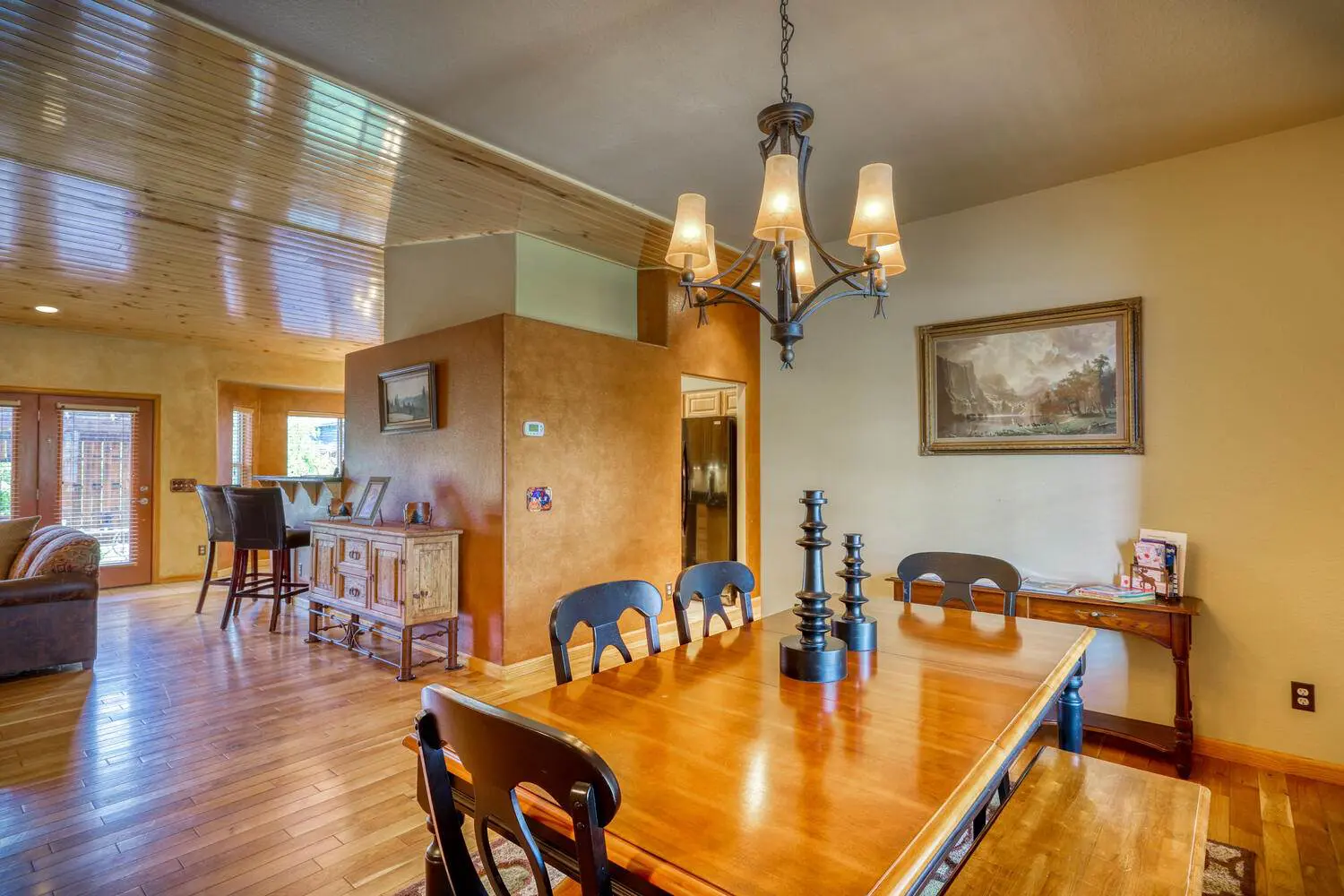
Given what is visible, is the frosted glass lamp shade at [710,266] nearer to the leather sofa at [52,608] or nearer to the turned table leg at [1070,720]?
the turned table leg at [1070,720]

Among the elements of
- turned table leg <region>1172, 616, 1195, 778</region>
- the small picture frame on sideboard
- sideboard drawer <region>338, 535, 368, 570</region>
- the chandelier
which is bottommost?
turned table leg <region>1172, 616, 1195, 778</region>

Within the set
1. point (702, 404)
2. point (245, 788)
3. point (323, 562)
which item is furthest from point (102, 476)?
point (702, 404)

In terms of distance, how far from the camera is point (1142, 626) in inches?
108

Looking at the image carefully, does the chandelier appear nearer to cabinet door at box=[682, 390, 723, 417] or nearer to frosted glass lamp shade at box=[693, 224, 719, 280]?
frosted glass lamp shade at box=[693, 224, 719, 280]

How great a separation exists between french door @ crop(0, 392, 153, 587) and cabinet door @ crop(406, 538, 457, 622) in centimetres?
464

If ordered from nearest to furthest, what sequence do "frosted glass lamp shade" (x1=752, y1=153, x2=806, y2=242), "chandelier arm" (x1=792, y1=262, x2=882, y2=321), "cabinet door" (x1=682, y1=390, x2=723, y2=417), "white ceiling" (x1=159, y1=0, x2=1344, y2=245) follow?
"frosted glass lamp shade" (x1=752, y1=153, x2=806, y2=242) → "chandelier arm" (x1=792, y1=262, x2=882, y2=321) → "white ceiling" (x1=159, y1=0, x2=1344, y2=245) → "cabinet door" (x1=682, y1=390, x2=723, y2=417)

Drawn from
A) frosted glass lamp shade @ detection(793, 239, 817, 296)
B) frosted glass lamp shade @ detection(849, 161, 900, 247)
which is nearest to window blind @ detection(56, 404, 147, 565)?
frosted glass lamp shade @ detection(793, 239, 817, 296)

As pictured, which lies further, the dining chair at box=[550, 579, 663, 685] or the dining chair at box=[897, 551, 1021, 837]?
the dining chair at box=[897, 551, 1021, 837]

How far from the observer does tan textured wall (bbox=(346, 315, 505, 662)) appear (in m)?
3.91

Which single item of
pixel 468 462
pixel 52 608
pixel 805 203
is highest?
pixel 805 203

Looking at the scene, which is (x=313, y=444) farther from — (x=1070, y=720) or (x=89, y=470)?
(x=1070, y=720)

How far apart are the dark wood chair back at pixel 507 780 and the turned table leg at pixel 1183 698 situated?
2.87 metres

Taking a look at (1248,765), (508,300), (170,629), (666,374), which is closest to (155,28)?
(508,300)

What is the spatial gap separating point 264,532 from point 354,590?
1.25 m
